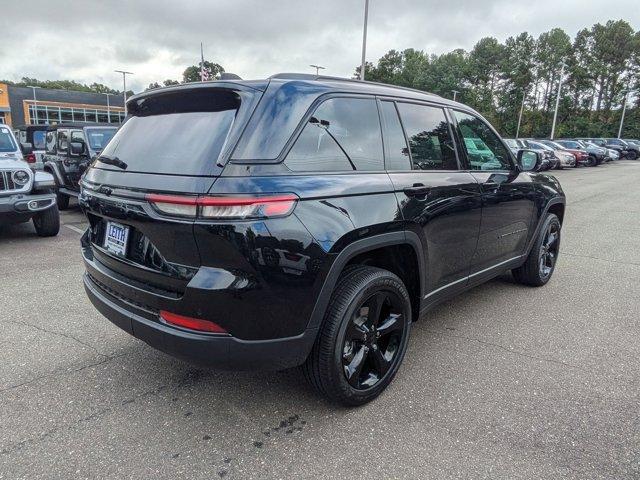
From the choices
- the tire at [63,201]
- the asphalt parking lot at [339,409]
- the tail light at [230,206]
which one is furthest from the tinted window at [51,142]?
the tail light at [230,206]

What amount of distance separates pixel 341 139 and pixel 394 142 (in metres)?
0.48

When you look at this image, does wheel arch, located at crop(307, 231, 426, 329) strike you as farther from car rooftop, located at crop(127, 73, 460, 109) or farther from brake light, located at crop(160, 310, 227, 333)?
car rooftop, located at crop(127, 73, 460, 109)

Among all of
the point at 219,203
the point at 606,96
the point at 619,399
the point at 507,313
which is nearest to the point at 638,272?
the point at 507,313

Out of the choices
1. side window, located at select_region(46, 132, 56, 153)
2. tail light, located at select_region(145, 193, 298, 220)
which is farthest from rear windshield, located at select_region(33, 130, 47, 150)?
tail light, located at select_region(145, 193, 298, 220)

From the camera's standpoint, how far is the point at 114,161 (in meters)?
2.71

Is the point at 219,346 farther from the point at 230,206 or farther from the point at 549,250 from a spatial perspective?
the point at 549,250

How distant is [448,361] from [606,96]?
81.5 meters

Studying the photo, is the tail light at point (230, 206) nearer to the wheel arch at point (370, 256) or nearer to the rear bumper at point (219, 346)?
the wheel arch at point (370, 256)

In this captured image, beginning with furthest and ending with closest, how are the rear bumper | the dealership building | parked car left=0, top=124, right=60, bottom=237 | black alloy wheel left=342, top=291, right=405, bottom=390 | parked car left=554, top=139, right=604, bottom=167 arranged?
1. the dealership building
2. parked car left=554, top=139, right=604, bottom=167
3. parked car left=0, top=124, right=60, bottom=237
4. black alloy wheel left=342, top=291, right=405, bottom=390
5. the rear bumper

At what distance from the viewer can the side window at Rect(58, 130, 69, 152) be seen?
9.06 m

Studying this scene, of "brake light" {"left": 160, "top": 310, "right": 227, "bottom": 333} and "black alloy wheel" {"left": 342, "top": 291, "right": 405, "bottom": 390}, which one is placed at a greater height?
"brake light" {"left": 160, "top": 310, "right": 227, "bottom": 333}

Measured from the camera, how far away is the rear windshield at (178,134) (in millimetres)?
2248

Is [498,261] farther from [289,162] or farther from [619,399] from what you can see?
[289,162]

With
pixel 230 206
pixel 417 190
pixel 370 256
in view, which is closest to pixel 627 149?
pixel 417 190
